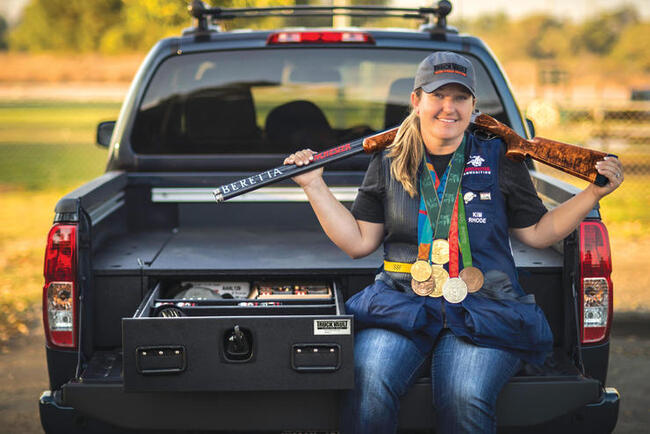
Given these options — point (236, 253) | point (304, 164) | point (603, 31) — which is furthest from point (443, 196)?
point (603, 31)

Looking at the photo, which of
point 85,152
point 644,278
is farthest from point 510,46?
point 644,278

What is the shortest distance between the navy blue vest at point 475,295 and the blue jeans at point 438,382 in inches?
2.3

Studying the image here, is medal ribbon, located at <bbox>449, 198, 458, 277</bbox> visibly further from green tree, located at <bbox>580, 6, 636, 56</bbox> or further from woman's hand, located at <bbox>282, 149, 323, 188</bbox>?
green tree, located at <bbox>580, 6, 636, 56</bbox>

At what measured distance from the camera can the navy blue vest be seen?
2854 millimetres

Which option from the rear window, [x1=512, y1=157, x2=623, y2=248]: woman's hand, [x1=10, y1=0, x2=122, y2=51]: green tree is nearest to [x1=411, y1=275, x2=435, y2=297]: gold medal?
[x1=512, y1=157, x2=623, y2=248]: woman's hand

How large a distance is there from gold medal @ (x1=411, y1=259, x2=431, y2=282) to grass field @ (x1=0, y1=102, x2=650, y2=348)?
404cm

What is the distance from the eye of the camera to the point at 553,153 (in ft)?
9.61

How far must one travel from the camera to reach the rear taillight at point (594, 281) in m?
3.01

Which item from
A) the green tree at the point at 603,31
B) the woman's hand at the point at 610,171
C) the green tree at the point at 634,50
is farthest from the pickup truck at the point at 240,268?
the green tree at the point at 603,31

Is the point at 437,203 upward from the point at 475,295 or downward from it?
upward

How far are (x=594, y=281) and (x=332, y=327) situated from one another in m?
1.05

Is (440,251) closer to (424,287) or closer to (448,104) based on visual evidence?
(424,287)

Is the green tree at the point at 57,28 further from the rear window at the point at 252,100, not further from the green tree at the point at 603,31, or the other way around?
the rear window at the point at 252,100

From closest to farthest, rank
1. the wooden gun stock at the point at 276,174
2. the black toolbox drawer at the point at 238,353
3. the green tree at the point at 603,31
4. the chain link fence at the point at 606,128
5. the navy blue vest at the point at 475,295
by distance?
the black toolbox drawer at the point at 238,353
the navy blue vest at the point at 475,295
the wooden gun stock at the point at 276,174
the chain link fence at the point at 606,128
the green tree at the point at 603,31
